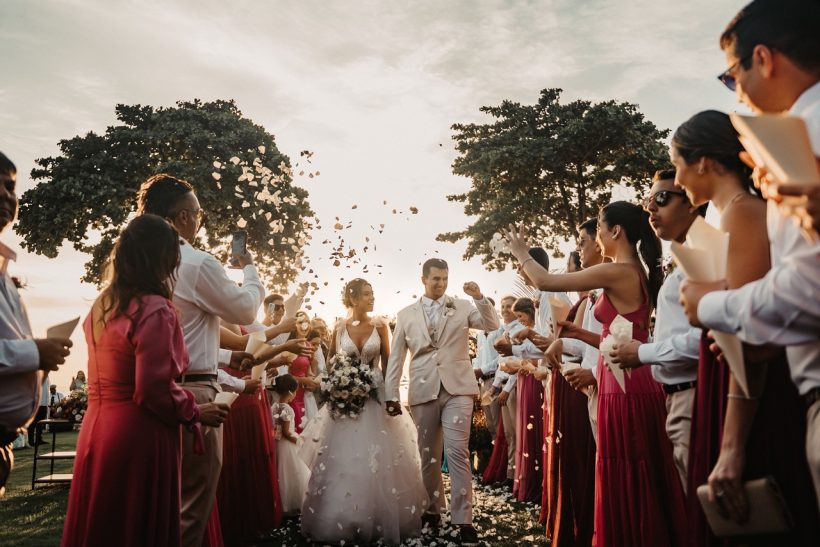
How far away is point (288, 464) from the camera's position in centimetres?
837

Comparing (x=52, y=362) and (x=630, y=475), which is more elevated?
(x=52, y=362)

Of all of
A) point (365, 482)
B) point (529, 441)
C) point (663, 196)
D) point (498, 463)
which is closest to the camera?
point (663, 196)

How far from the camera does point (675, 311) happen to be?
3.29 meters

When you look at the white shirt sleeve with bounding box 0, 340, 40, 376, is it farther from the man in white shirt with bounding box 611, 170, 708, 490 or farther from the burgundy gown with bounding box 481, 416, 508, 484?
the burgundy gown with bounding box 481, 416, 508, 484

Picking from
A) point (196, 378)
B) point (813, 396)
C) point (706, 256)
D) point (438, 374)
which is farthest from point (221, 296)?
point (438, 374)

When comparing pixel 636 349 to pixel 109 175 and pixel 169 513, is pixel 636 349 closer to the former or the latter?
pixel 169 513

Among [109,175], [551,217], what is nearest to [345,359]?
[109,175]

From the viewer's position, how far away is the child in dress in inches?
323

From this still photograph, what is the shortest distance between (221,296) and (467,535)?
4.13m

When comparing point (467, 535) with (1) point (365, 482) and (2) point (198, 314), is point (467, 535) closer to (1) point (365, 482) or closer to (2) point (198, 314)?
(1) point (365, 482)

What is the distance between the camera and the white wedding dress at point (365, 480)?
21.8ft

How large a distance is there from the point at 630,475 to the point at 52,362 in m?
3.41

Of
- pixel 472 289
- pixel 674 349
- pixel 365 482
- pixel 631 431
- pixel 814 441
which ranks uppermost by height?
pixel 472 289

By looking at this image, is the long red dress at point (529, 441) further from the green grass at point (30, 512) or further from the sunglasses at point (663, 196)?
the green grass at point (30, 512)
